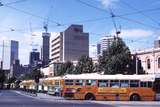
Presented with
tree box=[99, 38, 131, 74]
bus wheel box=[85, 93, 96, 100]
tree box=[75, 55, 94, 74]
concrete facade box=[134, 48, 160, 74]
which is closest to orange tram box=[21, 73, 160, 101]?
bus wheel box=[85, 93, 96, 100]

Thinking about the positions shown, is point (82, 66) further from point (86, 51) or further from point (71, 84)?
point (86, 51)

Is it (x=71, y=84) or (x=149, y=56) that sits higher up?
(x=149, y=56)

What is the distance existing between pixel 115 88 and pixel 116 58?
26134mm

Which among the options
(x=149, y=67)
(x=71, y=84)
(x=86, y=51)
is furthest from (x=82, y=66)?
(x=86, y=51)

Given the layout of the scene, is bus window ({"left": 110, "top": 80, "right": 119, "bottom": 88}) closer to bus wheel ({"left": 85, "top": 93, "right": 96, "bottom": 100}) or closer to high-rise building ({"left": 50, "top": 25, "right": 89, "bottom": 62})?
bus wheel ({"left": 85, "top": 93, "right": 96, "bottom": 100})

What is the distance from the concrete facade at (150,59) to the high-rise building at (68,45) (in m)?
74.0

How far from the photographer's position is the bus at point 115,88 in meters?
43.8

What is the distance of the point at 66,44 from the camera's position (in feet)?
542

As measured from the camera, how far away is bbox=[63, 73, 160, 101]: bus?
144 feet

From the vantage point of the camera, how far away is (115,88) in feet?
145

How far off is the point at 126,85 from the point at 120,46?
28.3 meters

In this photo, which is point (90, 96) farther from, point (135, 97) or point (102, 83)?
point (135, 97)

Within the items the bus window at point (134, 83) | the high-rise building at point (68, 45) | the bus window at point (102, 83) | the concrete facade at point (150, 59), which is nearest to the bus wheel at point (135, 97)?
the bus window at point (134, 83)

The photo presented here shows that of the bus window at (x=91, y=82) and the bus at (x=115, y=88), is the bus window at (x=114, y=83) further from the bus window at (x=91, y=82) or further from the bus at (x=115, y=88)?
the bus window at (x=91, y=82)
